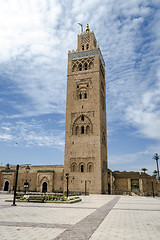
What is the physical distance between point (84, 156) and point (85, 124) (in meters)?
6.11

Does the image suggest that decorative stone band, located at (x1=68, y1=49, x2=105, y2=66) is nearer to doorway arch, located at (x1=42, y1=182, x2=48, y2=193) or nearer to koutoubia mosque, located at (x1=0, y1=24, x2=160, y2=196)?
koutoubia mosque, located at (x1=0, y1=24, x2=160, y2=196)

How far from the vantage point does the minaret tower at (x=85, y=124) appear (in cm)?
3544

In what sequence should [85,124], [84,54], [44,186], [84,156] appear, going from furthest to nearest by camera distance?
[84,54], [44,186], [85,124], [84,156]

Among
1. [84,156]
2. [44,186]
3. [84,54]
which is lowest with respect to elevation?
[44,186]

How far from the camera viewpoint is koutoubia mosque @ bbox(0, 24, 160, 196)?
35.8 metres

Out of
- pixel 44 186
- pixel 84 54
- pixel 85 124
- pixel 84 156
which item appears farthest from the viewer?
pixel 84 54

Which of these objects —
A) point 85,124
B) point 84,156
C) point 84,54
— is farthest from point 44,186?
point 84,54

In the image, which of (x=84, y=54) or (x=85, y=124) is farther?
(x=84, y=54)

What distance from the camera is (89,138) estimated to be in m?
37.2

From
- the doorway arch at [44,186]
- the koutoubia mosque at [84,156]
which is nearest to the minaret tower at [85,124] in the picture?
the koutoubia mosque at [84,156]

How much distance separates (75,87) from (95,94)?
15.7 ft

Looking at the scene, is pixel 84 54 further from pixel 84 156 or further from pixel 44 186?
pixel 44 186

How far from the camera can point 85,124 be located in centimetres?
3844

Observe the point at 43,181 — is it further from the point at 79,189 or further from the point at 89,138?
the point at 89,138
